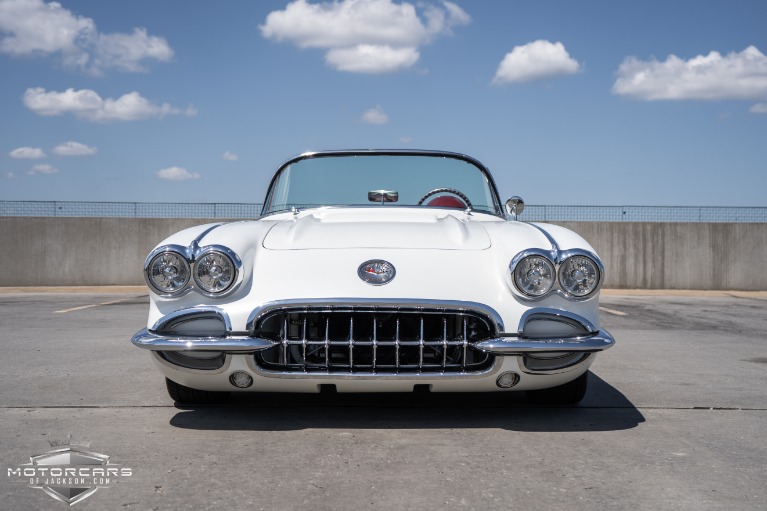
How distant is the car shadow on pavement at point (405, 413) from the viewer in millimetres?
3307

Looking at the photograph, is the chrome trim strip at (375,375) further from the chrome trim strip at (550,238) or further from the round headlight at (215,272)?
the chrome trim strip at (550,238)

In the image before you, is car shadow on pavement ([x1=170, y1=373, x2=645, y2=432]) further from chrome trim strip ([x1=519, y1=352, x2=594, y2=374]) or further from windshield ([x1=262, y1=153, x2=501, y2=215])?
windshield ([x1=262, y1=153, x2=501, y2=215])

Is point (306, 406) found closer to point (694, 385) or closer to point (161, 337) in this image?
point (161, 337)

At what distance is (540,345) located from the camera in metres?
3.15

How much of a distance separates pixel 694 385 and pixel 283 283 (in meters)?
2.43

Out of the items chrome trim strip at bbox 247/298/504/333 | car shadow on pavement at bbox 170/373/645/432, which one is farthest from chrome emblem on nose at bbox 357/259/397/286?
car shadow on pavement at bbox 170/373/645/432

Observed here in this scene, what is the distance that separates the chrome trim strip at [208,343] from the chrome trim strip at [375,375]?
0.27 ft

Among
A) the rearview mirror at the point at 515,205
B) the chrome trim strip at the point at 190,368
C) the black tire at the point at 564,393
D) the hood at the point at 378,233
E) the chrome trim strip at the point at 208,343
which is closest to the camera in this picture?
the chrome trim strip at the point at 208,343

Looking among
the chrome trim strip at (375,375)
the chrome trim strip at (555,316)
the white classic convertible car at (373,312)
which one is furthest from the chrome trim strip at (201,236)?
the chrome trim strip at (555,316)

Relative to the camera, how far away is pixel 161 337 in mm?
3248

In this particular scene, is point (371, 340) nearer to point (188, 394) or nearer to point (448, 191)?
point (188, 394)

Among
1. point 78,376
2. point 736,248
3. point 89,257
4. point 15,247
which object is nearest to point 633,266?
point 736,248

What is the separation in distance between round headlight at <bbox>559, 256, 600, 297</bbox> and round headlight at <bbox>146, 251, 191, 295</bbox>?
5.07ft

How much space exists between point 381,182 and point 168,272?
6.14ft
